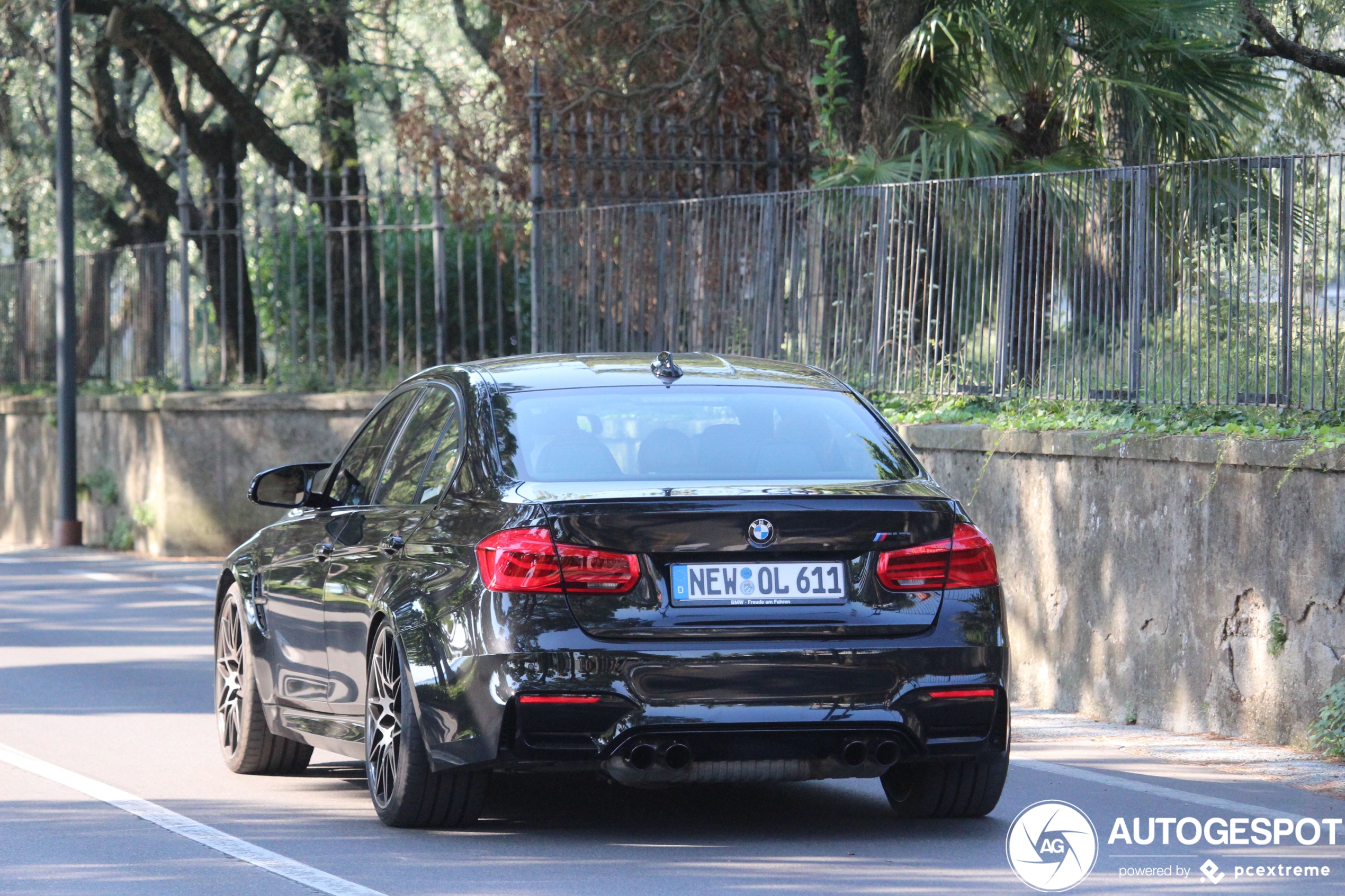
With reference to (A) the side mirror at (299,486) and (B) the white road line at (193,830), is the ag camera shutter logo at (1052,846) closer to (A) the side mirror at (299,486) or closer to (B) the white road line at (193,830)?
(B) the white road line at (193,830)

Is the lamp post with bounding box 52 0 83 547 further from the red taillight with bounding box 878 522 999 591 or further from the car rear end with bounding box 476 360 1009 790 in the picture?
the red taillight with bounding box 878 522 999 591

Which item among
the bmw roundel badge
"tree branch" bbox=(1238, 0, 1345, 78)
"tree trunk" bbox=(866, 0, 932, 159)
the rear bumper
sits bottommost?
the rear bumper

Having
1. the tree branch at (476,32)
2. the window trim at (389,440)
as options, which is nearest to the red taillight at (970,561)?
the window trim at (389,440)

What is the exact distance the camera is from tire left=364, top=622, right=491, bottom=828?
20.8 ft

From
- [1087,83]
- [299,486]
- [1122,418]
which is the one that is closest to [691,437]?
[299,486]

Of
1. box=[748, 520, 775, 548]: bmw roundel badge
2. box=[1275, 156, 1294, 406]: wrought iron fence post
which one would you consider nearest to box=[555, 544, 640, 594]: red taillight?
box=[748, 520, 775, 548]: bmw roundel badge

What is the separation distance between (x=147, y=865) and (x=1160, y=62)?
955 centimetres

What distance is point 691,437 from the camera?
6.50 m

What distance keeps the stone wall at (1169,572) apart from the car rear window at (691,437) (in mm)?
2324

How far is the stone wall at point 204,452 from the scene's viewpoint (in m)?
18.4

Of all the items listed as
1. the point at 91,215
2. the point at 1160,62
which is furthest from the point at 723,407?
the point at 91,215

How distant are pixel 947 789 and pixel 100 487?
15324 mm

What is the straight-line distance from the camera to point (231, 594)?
8.11 meters

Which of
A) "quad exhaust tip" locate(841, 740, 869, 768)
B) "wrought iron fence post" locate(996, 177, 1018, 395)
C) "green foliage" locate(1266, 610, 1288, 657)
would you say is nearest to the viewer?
"quad exhaust tip" locate(841, 740, 869, 768)
